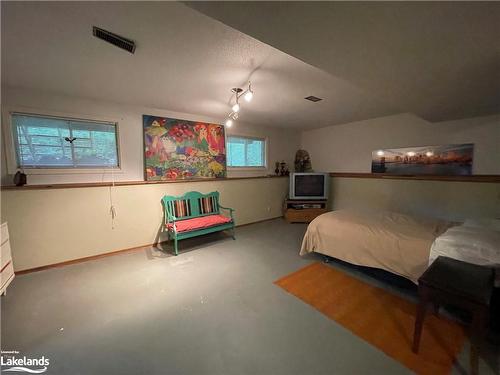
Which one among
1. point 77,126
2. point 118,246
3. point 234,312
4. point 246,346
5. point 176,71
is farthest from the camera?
point 118,246

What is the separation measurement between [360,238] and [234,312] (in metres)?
1.62

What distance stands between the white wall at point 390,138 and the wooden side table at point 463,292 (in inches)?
103

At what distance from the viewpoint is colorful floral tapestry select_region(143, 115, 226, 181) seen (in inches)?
132

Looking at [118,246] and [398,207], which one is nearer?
[118,246]

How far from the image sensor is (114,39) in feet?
5.03

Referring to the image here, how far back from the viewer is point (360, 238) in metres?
2.35

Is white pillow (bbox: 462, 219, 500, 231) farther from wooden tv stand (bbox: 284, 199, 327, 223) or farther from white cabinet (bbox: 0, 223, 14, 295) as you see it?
white cabinet (bbox: 0, 223, 14, 295)

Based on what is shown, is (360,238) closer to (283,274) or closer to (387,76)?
(283,274)

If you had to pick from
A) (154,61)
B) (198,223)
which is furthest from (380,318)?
(154,61)

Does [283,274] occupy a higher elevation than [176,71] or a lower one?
lower

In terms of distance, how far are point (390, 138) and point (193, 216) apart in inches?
162

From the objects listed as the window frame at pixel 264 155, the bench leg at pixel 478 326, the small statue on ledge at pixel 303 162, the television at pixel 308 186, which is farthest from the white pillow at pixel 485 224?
the window frame at pixel 264 155

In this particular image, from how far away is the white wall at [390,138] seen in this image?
9.83 ft

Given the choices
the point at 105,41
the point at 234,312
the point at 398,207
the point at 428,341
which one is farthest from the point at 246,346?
the point at 398,207
